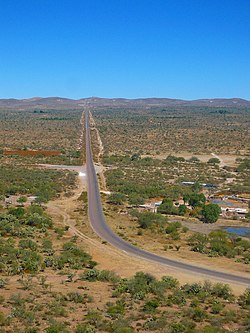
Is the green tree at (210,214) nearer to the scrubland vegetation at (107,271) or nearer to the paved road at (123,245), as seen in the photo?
the scrubland vegetation at (107,271)

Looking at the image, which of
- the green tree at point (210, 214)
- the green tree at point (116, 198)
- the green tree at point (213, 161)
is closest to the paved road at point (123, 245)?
the green tree at point (116, 198)

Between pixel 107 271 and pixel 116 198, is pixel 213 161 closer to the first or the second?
pixel 116 198

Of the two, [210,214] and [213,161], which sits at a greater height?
[213,161]

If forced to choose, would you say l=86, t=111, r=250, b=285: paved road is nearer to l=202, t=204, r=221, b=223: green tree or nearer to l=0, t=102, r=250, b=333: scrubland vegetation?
l=0, t=102, r=250, b=333: scrubland vegetation

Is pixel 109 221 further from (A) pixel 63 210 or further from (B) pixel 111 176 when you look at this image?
(B) pixel 111 176

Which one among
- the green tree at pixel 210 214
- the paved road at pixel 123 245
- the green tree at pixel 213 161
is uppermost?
the green tree at pixel 213 161

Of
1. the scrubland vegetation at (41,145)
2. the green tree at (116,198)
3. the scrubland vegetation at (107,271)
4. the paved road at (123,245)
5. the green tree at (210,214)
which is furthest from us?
the scrubland vegetation at (41,145)

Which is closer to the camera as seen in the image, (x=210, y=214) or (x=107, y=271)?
(x=107, y=271)

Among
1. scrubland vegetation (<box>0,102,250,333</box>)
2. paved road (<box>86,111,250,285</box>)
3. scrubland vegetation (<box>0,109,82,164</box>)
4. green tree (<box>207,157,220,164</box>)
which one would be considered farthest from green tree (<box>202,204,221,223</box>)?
scrubland vegetation (<box>0,109,82,164</box>)

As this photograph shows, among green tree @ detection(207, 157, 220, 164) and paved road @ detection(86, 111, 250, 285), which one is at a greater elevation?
green tree @ detection(207, 157, 220, 164)

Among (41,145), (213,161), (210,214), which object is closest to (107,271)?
(210,214)

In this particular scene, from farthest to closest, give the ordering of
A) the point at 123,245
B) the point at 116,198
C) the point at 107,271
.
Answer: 1. the point at 116,198
2. the point at 123,245
3. the point at 107,271

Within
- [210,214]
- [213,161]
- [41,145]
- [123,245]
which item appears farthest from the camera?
[41,145]
